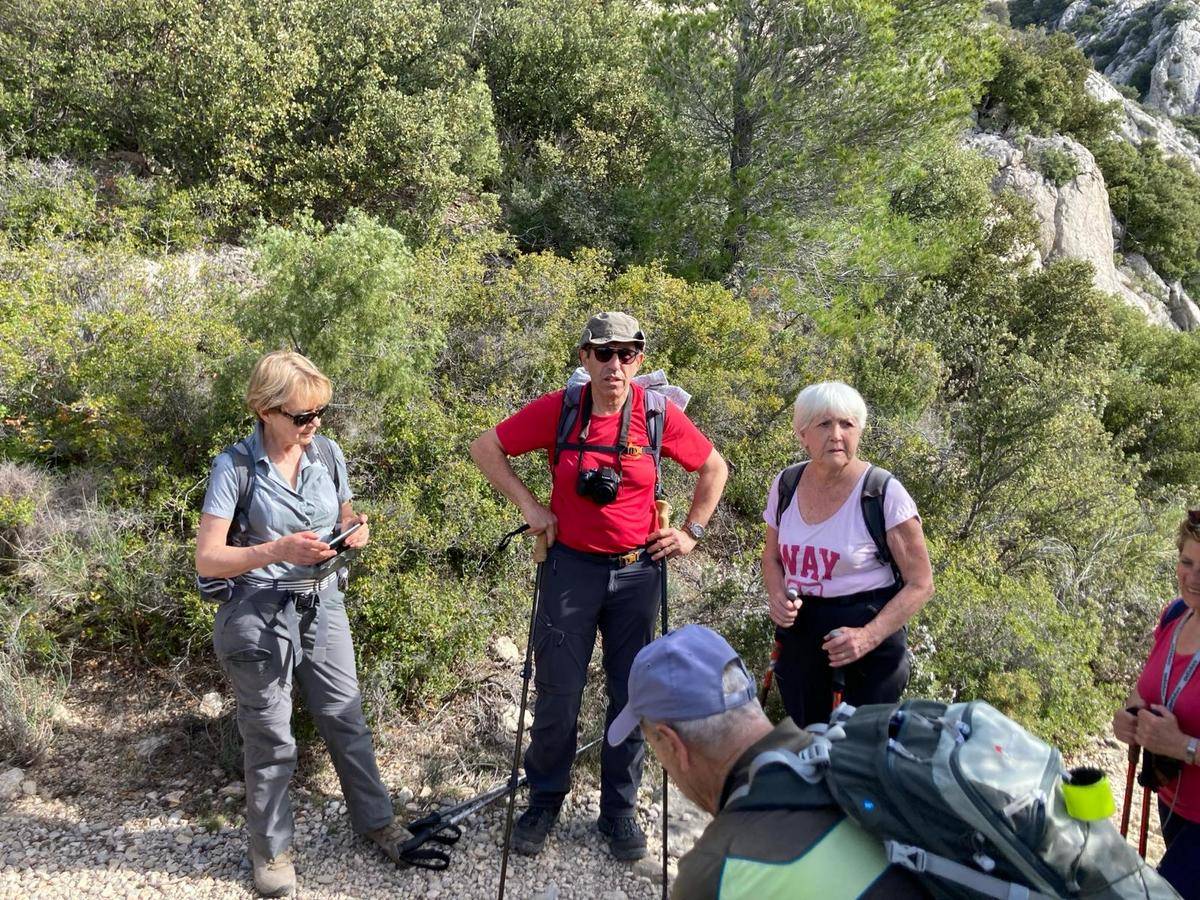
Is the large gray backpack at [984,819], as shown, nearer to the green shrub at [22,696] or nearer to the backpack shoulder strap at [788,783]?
the backpack shoulder strap at [788,783]

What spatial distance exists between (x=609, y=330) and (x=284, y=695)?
1.64 meters

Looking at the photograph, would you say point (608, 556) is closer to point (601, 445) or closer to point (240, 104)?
point (601, 445)

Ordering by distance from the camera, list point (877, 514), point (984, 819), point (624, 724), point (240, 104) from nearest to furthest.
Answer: point (984, 819)
point (624, 724)
point (877, 514)
point (240, 104)

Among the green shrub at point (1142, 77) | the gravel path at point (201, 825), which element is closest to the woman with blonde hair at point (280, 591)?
the gravel path at point (201, 825)

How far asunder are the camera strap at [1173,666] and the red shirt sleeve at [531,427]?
77.0 inches

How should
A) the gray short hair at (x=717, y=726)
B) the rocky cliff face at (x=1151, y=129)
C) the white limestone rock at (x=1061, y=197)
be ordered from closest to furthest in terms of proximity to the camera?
the gray short hair at (x=717, y=726) < the white limestone rock at (x=1061, y=197) < the rocky cliff face at (x=1151, y=129)

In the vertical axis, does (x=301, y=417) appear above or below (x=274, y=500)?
above

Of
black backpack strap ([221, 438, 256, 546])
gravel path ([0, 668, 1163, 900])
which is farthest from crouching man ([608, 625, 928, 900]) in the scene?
gravel path ([0, 668, 1163, 900])

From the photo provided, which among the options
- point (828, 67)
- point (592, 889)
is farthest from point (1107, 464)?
point (592, 889)

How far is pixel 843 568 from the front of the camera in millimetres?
2662

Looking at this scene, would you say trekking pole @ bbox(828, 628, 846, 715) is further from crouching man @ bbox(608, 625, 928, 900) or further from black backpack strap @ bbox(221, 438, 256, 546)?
black backpack strap @ bbox(221, 438, 256, 546)

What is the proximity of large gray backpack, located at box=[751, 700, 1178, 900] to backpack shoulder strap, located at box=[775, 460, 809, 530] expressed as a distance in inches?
62.2

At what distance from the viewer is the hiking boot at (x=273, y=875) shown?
110 inches

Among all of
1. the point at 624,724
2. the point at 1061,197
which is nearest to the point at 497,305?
the point at 624,724
